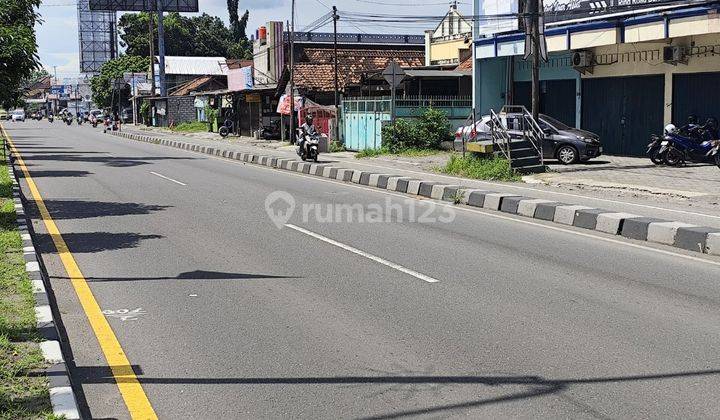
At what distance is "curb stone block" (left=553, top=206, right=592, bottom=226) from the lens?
42.0ft

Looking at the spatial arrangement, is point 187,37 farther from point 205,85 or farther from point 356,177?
point 356,177

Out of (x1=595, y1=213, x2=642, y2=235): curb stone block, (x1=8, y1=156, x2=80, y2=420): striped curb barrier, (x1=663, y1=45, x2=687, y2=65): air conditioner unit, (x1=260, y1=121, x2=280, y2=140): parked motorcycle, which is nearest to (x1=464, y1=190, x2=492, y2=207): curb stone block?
(x1=595, y1=213, x2=642, y2=235): curb stone block

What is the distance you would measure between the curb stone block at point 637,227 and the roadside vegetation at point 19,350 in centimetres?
792

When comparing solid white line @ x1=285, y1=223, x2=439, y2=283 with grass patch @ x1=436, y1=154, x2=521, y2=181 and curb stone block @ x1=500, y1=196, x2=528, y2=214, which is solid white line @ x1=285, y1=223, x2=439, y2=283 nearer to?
curb stone block @ x1=500, y1=196, x2=528, y2=214

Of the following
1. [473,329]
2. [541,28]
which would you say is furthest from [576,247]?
[541,28]

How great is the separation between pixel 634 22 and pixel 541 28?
2515 millimetres

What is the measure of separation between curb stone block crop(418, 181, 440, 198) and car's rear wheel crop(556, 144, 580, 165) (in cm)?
699

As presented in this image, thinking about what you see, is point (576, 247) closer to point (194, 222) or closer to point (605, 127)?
point (194, 222)

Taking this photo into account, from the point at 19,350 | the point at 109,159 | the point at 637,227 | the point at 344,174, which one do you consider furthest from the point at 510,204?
the point at 109,159

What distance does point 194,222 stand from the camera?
12656 millimetres

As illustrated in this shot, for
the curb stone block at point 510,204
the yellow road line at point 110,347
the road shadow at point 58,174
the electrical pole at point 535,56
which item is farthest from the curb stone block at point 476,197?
the road shadow at point 58,174

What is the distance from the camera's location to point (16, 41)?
1334 cm

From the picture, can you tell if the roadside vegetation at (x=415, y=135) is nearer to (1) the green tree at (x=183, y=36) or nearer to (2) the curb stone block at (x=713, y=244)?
(2) the curb stone block at (x=713, y=244)

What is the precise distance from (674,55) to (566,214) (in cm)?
1181
